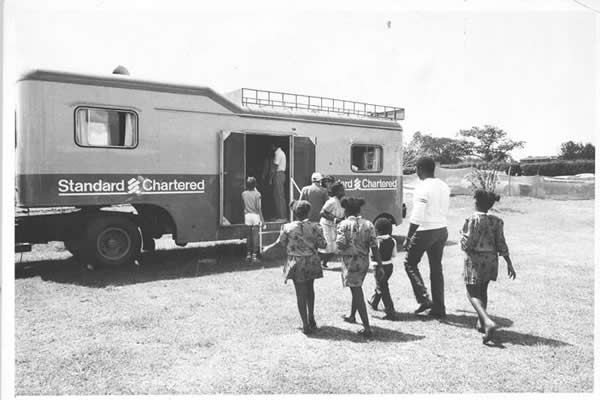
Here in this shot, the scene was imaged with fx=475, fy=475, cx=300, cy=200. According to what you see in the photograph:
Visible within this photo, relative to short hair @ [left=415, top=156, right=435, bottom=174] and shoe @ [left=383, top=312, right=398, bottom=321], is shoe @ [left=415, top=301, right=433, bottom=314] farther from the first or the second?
short hair @ [left=415, top=156, right=435, bottom=174]

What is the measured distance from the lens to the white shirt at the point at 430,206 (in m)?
5.18

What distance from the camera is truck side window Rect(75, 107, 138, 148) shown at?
712 cm

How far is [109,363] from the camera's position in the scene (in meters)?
4.09

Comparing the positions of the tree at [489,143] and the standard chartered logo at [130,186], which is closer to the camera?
the standard chartered logo at [130,186]

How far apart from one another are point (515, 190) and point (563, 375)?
17729mm

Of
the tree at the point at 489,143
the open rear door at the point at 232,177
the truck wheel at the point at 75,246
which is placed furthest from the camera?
the tree at the point at 489,143

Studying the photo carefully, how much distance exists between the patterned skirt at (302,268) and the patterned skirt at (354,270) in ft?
0.95

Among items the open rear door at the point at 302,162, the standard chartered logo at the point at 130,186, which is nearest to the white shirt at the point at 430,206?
the standard chartered logo at the point at 130,186

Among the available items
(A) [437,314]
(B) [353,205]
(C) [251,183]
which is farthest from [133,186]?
(A) [437,314]

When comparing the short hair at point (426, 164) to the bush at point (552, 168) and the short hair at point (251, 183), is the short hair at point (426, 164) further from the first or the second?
the bush at point (552, 168)

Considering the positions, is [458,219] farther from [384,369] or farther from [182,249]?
[384,369]

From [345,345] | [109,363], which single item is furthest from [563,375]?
[109,363]

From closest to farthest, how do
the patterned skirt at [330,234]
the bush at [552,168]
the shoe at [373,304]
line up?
1. the shoe at [373,304]
2. the patterned skirt at [330,234]
3. the bush at [552,168]

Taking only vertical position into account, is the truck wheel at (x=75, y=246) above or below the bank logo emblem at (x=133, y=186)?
below
